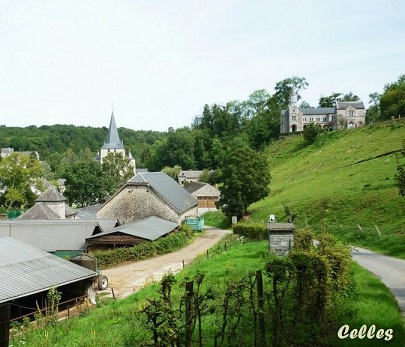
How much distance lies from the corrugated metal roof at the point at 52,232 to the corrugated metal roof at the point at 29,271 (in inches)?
452

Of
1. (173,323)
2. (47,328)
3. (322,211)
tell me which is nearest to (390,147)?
(322,211)

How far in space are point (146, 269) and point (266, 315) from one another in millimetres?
20166

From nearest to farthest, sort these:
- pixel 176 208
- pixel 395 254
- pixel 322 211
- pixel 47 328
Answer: pixel 47 328 < pixel 395 254 < pixel 322 211 < pixel 176 208

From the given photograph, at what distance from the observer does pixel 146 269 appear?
28469 mm

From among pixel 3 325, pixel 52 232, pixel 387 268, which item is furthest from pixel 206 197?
pixel 3 325

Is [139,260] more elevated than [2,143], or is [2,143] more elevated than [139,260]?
[2,143]

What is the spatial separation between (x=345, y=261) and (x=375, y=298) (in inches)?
49.7

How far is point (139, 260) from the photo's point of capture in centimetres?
3203

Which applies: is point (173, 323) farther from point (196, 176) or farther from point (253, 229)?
point (196, 176)

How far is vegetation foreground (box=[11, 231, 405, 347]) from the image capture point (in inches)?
308

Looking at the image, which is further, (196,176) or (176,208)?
(196,176)

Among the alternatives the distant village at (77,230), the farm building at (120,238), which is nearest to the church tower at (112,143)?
the distant village at (77,230)

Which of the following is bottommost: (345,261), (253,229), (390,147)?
(253,229)

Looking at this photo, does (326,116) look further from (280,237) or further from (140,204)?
(280,237)
